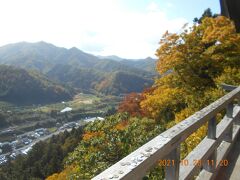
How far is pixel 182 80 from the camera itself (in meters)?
22.2

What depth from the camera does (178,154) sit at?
9.02ft

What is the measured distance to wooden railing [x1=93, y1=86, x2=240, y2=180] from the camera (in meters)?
1.85

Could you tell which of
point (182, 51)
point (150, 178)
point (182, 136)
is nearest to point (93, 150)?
point (150, 178)

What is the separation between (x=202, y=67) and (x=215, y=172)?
18.2 metres

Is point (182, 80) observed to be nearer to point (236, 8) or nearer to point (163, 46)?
point (163, 46)

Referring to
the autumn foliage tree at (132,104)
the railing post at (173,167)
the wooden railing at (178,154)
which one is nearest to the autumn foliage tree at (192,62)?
the wooden railing at (178,154)

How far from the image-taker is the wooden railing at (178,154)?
185 cm

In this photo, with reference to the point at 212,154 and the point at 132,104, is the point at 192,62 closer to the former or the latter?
the point at 212,154

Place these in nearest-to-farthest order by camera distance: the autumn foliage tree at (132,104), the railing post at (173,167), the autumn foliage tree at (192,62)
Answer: the railing post at (173,167) → the autumn foliage tree at (192,62) → the autumn foliage tree at (132,104)
